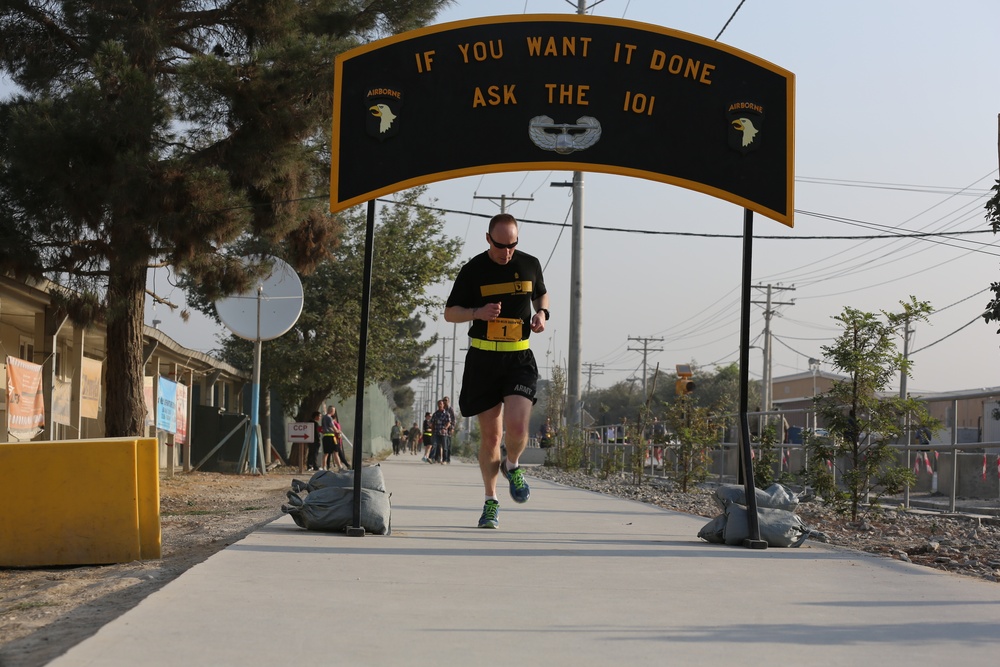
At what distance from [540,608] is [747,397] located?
2.87 meters

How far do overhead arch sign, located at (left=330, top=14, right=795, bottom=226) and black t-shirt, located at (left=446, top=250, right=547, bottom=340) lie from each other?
632mm

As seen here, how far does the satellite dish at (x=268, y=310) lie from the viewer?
1978cm

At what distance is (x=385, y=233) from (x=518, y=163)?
27.2 metres

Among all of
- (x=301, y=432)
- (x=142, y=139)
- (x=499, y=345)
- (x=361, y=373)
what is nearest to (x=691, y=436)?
(x=142, y=139)

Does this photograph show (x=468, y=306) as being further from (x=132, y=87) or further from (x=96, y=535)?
(x=132, y=87)

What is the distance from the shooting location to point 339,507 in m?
6.57

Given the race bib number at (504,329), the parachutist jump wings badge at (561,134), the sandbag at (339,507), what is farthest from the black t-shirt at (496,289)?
the sandbag at (339,507)

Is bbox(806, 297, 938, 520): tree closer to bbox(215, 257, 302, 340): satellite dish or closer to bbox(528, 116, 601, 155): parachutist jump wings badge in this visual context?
bbox(528, 116, 601, 155): parachutist jump wings badge

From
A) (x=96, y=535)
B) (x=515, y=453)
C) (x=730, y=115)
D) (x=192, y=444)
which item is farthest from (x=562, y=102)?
(x=192, y=444)

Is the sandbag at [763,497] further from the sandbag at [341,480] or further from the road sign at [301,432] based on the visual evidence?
the road sign at [301,432]

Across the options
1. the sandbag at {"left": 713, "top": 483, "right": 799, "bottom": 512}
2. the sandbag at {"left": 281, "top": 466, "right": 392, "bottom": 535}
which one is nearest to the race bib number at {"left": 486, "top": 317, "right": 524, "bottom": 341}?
the sandbag at {"left": 281, "top": 466, "right": 392, "bottom": 535}

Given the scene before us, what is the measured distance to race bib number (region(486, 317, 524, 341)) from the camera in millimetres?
6938

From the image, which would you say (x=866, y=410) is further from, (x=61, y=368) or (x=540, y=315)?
(x=61, y=368)

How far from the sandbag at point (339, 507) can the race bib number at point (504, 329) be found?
3.94 ft
